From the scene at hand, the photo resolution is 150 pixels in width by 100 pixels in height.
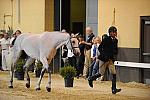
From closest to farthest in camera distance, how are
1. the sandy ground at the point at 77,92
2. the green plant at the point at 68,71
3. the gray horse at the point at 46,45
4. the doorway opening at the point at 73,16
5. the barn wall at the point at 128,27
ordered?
1. the sandy ground at the point at 77,92
2. the gray horse at the point at 46,45
3. the green plant at the point at 68,71
4. the barn wall at the point at 128,27
5. the doorway opening at the point at 73,16

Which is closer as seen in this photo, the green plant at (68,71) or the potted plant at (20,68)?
the green plant at (68,71)

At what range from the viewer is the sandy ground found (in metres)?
10.7

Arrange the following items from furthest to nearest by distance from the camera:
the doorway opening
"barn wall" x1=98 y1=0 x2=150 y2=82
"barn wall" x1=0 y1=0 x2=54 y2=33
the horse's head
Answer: the doorway opening < "barn wall" x1=0 y1=0 x2=54 y2=33 < "barn wall" x1=98 y1=0 x2=150 y2=82 < the horse's head

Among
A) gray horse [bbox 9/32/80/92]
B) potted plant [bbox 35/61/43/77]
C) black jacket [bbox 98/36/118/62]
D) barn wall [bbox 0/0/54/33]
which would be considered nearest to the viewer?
black jacket [bbox 98/36/118/62]

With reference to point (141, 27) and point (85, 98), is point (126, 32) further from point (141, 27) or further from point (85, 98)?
point (85, 98)

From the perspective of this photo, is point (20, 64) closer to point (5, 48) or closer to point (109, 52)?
point (109, 52)

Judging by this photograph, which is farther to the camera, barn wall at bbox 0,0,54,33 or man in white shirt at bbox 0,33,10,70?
barn wall at bbox 0,0,54,33

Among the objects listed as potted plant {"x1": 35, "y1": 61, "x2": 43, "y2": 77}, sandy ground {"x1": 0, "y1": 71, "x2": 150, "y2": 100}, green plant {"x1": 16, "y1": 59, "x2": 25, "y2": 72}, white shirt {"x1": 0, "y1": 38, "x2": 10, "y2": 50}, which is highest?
white shirt {"x1": 0, "y1": 38, "x2": 10, "y2": 50}

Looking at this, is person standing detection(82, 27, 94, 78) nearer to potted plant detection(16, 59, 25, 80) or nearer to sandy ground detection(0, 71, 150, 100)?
sandy ground detection(0, 71, 150, 100)

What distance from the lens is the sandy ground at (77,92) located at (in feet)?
35.1

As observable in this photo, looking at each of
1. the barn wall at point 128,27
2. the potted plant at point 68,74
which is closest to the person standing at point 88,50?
the barn wall at point 128,27

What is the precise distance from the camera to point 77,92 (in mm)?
11750

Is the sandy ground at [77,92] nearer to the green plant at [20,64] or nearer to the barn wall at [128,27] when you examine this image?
the green plant at [20,64]

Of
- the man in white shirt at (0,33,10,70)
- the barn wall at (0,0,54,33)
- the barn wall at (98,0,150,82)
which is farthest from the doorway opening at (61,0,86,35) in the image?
the barn wall at (98,0,150,82)
